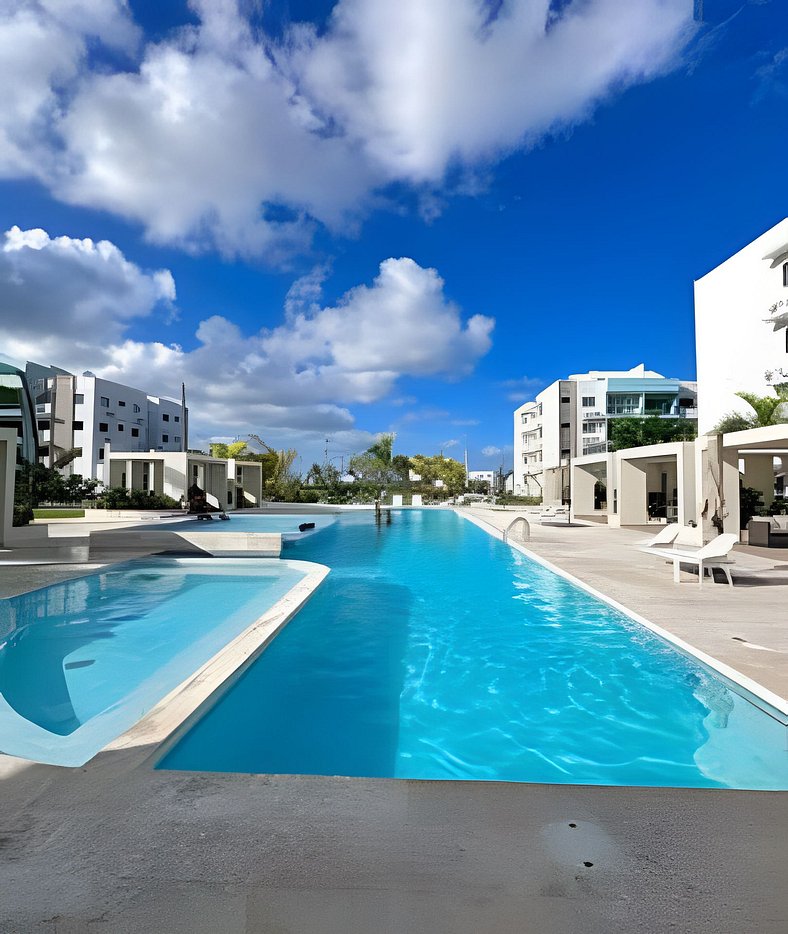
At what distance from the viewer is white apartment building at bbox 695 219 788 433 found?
2979cm

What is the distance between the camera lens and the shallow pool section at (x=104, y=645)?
4.23 meters

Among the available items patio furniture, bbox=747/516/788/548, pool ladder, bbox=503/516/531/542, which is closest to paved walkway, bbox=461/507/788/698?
patio furniture, bbox=747/516/788/548

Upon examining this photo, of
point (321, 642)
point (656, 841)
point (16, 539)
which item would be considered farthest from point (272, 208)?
point (656, 841)

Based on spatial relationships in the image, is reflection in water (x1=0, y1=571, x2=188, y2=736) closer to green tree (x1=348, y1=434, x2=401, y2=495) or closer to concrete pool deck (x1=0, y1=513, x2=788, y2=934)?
concrete pool deck (x1=0, y1=513, x2=788, y2=934)

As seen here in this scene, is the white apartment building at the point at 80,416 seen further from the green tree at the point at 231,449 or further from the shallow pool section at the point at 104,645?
the shallow pool section at the point at 104,645

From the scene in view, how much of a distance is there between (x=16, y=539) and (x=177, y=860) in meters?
15.3

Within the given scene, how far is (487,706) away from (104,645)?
443cm

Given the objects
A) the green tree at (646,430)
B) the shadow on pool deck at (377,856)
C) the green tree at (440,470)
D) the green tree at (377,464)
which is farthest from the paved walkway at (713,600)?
the green tree at (440,470)

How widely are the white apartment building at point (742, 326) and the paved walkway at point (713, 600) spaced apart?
75.9 feet

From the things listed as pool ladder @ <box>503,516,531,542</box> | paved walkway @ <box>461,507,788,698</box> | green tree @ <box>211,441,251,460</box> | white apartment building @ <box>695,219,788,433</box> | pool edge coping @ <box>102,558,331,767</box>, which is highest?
white apartment building @ <box>695,219,788,433</box>

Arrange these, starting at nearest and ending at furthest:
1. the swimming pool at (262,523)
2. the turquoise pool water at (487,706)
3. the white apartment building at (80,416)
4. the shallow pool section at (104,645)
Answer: the turquoise pool water at (487,706) < the shallow pool section at (104,645) < the swimming pool at (262,523) < the white apartment building at (80,416)

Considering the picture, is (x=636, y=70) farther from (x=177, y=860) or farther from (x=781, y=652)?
(x=177, y=860)

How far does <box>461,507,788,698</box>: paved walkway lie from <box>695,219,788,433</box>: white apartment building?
23.1 meters

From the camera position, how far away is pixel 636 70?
13.5 metres
